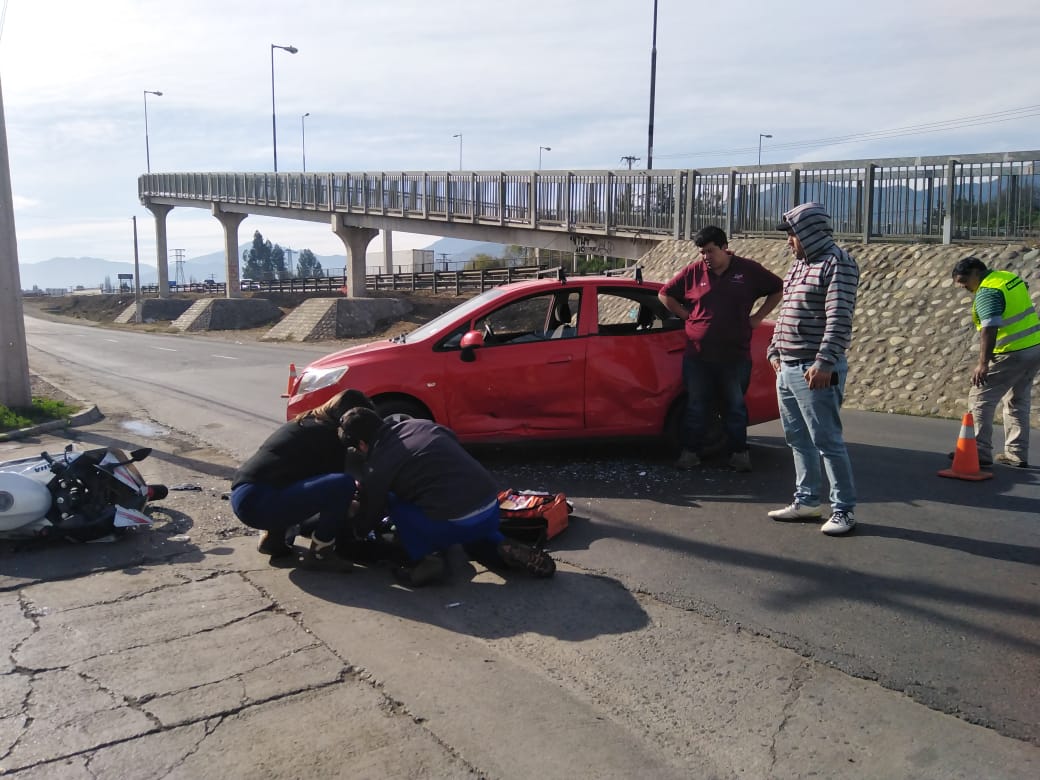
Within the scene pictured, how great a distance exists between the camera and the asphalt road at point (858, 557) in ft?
12.9

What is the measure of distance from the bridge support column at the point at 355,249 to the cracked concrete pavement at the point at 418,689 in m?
35.4

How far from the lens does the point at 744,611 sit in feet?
15.0

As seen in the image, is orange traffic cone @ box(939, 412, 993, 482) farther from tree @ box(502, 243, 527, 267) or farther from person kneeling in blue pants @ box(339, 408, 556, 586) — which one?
tree @ box(502, 243, 527, 267)

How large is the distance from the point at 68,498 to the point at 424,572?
2.48m

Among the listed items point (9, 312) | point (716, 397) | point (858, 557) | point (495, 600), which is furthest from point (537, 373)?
point (9, 312)

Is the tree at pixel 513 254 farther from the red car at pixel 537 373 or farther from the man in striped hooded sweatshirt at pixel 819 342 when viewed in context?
the man in striped hooded sweatshirt at pixel 819 342

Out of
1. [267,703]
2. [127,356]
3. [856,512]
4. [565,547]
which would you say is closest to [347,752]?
[267,703]

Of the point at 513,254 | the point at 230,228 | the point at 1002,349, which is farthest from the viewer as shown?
the point at 513,254

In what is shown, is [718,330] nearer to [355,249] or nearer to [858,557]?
[858,557]

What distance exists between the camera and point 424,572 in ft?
16.4

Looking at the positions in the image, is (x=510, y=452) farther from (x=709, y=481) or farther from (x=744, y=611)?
(x=744, y=611)

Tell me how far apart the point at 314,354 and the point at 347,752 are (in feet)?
69.4

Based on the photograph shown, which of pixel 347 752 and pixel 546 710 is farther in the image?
pixel 546 710

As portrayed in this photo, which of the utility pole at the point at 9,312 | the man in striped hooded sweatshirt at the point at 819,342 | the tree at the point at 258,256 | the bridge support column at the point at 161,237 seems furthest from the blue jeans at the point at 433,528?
the tree at the point at 258,256
